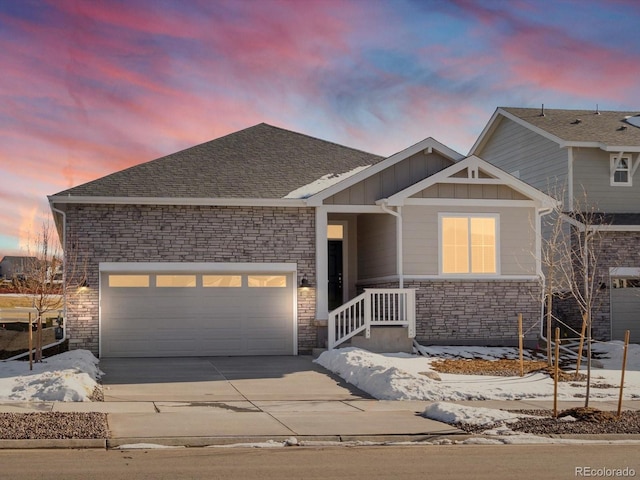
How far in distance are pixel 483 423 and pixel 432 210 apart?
10.5m

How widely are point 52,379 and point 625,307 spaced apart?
1749 cm

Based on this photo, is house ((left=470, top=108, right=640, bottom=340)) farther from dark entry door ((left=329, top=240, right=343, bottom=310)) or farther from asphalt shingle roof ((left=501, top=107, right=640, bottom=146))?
dark entry door ((left=329, top=240, right=343, bottom=310))

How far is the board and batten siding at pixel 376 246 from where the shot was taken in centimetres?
2308

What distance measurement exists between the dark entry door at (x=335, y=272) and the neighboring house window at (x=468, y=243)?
419cm

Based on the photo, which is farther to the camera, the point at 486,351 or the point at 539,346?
the point at 539,346

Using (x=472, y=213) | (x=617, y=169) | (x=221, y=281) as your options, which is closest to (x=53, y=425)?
(x=221, y=281)

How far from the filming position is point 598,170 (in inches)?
1094

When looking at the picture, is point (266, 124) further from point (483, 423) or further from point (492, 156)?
point (483, 423)

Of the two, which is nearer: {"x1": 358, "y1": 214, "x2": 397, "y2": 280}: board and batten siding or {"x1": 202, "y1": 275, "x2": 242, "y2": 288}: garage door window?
{"x1": 202, "y1": 275, "x2": 242, "y2": 288}: garage door window

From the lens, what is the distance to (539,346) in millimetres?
23359

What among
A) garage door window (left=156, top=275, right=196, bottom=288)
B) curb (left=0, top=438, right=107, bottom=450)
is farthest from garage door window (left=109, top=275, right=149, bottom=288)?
curb (left=0, top=438, right=107, bottom=450)

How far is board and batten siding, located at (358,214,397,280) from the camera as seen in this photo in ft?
75.7

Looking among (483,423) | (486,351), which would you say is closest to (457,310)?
(486,351)

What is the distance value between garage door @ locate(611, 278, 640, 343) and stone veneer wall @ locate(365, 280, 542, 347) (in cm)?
372
